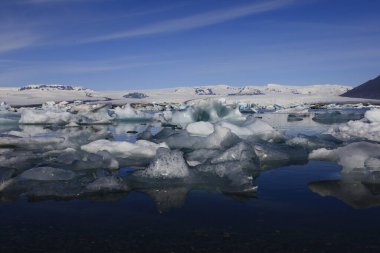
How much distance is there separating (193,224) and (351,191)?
6.85 ft

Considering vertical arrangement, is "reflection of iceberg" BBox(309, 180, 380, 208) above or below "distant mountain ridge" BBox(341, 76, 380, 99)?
below

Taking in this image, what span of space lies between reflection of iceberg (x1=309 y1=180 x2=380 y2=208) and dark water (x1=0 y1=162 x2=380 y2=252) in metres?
0.12

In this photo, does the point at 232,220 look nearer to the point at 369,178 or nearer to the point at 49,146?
the point at 369,178

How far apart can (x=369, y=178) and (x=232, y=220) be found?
7.86 feet

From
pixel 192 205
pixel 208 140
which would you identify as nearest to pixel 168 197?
pixel 192 205

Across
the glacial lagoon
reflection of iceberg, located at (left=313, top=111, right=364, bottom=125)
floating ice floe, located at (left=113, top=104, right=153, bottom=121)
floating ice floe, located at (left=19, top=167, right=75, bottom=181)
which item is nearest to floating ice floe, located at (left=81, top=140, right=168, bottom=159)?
the glacial lagoon

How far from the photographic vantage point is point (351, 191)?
15.6 ft

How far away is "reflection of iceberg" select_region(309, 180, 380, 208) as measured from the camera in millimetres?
4305

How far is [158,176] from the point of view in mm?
5234

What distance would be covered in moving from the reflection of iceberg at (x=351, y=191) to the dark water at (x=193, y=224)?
4.9 inches

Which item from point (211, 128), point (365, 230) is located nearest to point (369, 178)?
point (365, 230)

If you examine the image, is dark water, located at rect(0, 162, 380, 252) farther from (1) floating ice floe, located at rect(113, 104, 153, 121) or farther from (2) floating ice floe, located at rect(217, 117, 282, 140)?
(1) floating ice floe, located at rect(113, 104, 153, 121)

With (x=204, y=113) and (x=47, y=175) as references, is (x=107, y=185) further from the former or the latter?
(x=204, y=113)

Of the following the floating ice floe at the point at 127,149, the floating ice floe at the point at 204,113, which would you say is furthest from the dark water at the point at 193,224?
the floating ice floe at the point at 204,113
